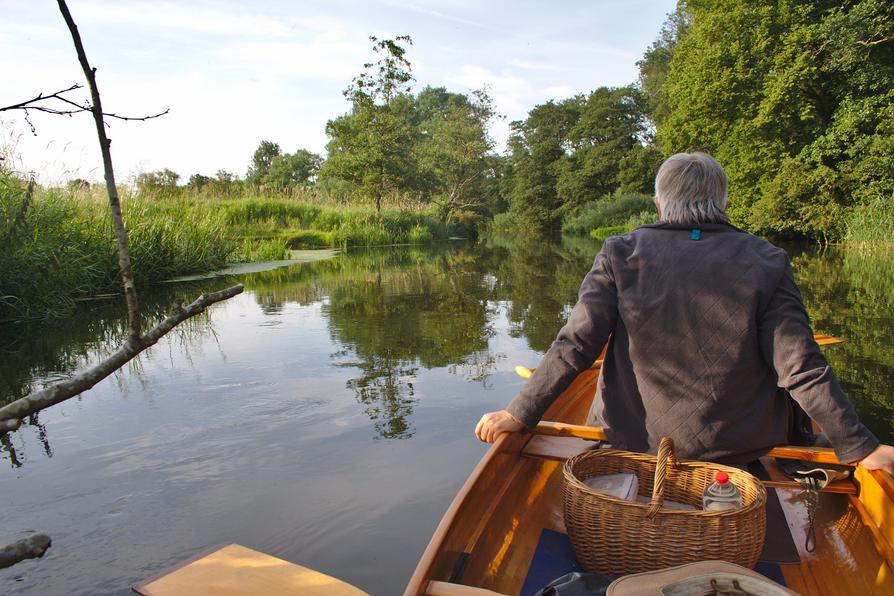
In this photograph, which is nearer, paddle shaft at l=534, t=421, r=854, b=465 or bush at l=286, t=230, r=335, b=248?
paddle shaft at l=534, t=421, r=854, b=465

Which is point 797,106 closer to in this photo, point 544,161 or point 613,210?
point 613,210

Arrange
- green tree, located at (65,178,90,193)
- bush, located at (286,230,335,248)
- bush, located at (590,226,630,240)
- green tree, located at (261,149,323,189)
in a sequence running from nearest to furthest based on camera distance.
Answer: green tree, located at (65,178,90,193) < bush, located at (286,230,335,248) < bush, located at (590,226,630,240) < green tree, located at (261,149,323,189)

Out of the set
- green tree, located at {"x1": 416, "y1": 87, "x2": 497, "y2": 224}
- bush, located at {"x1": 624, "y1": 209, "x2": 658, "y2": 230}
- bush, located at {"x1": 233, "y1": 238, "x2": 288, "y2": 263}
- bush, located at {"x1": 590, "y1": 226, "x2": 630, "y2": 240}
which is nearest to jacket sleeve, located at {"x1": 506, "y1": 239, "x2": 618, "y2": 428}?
bush, located at {"x1": 233, "y1": 238, "x2": 288, "y2": 263}

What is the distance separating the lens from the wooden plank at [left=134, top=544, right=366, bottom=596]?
1808 mm

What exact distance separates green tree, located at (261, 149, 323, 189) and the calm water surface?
4502cm

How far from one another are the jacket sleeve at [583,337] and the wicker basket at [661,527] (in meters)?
0.26

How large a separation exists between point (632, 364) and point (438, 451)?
159cm

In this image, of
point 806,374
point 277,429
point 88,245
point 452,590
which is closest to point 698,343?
point 806,374

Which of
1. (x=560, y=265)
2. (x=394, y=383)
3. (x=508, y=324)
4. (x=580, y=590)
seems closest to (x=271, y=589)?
(x=580, y=590)

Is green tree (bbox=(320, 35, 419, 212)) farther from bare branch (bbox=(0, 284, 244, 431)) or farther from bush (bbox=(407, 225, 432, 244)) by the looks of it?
bare branch (bbox=(0, 284, 244, 431))

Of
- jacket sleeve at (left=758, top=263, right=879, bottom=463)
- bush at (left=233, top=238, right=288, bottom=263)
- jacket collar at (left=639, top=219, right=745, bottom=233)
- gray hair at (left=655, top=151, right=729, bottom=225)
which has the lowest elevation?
jacket sleeve at (left=758, top=263, right=879, bottom=463)

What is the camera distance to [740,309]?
65.4 inches

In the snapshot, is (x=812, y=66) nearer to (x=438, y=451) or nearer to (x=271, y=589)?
(x=438, y=451)

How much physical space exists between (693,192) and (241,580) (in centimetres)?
179
